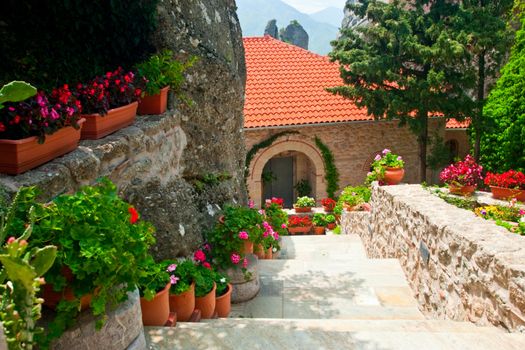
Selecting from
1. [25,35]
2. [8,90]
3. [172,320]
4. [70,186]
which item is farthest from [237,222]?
[8,90]

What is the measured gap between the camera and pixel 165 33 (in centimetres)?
481

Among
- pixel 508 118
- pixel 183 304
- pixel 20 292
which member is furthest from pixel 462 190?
pixel 20 292

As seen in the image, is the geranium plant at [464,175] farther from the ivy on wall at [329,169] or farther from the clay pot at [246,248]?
the ivy on wall at [329,169]

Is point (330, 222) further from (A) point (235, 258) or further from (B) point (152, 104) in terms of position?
(B) point (152, 104)

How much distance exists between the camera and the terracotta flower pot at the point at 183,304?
10.9ft

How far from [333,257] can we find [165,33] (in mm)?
4210

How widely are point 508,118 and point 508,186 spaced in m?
3.61

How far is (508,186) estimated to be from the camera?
8.45 m

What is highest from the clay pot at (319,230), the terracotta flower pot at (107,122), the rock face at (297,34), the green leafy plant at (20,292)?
the rock face at (297,34)

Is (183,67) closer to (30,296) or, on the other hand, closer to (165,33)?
(165,33)

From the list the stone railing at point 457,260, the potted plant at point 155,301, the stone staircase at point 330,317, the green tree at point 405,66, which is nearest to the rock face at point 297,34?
the green tree at point 405,66

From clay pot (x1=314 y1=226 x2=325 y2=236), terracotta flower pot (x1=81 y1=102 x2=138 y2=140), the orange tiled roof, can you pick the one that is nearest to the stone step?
terracotta flower pot (x1=81 y1=102 x2=138 y2=140)

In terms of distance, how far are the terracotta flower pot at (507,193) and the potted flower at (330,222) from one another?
4846 mm

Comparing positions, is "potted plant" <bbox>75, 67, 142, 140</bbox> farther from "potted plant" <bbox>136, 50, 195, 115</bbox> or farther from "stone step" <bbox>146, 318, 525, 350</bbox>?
"stone step" <bbox>146, 318, 525, 350</bbox>
